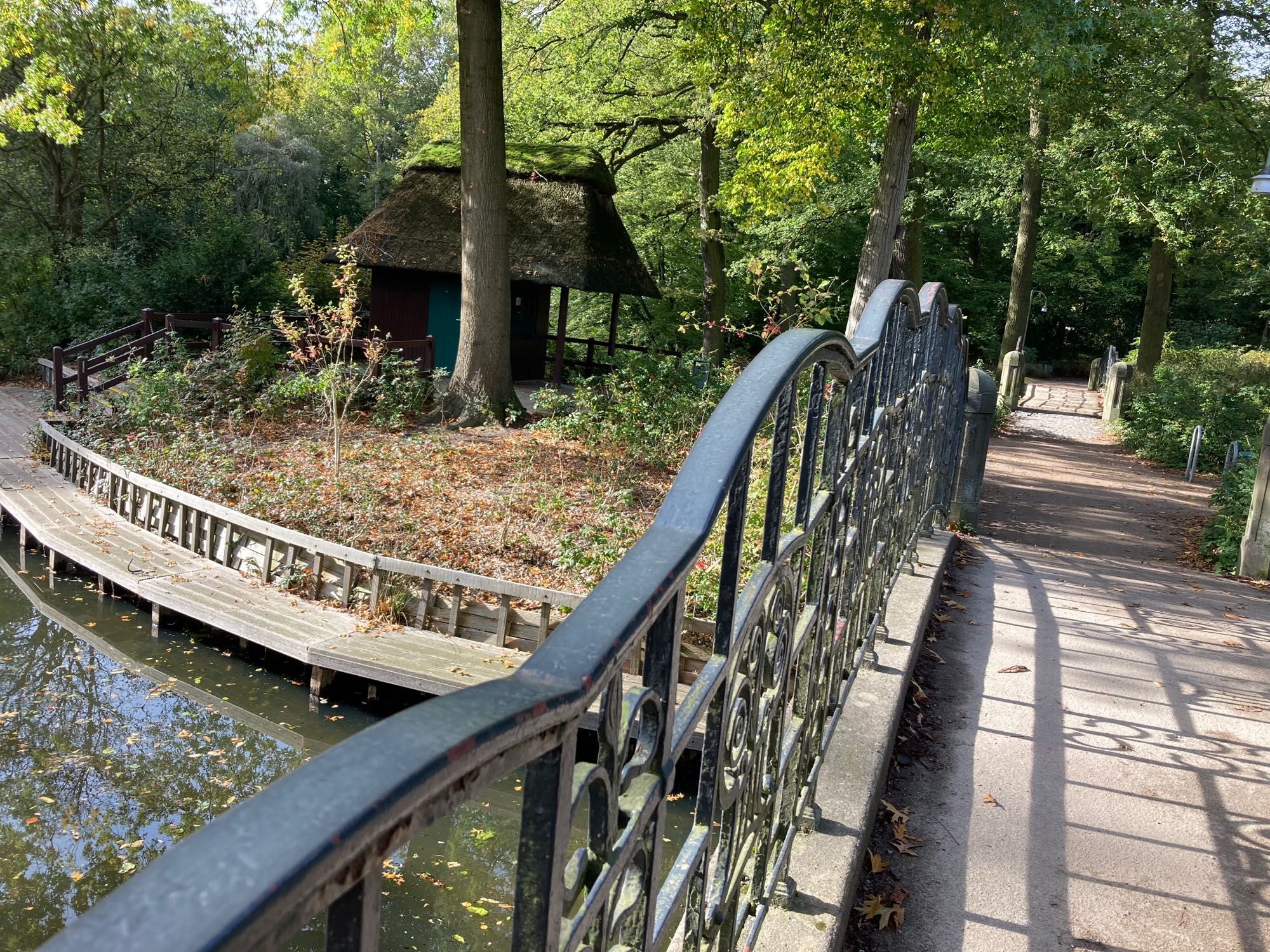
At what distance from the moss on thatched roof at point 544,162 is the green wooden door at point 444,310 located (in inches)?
91.7

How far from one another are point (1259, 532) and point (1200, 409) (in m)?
11.0

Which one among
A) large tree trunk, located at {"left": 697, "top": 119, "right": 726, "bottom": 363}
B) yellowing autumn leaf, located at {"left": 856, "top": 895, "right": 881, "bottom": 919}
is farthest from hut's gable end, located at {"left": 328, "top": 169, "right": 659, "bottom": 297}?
yellowing autumn leaf, located at {"left": 856, "top": 895, "right": 881, "bottom": 919}

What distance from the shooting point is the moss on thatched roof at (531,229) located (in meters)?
20.0

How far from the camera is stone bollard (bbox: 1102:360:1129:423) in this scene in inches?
906

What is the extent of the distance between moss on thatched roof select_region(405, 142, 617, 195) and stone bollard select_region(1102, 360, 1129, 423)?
11.5 meters

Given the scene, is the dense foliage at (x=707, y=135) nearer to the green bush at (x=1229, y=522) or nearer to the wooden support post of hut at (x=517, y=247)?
the wooden support post of hut at (x=517, y=247)

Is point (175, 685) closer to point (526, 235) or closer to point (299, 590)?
point (299, 590)

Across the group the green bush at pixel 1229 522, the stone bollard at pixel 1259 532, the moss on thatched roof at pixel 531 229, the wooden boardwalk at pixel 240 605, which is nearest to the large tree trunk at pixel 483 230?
the moss on thatched roof at pixel 531 229

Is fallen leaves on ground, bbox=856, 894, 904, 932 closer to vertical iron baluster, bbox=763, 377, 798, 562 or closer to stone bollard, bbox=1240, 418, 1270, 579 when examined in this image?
vertical iron baluster, bbox=763, 377, 798, 562

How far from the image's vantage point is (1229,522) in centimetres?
1037

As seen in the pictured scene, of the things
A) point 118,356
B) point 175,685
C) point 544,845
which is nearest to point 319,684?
point 175,685

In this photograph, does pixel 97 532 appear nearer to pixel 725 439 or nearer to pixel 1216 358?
pixel 725 439

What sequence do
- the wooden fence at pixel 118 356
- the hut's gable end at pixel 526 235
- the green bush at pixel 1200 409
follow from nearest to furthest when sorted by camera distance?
1. the wooden fence at pixel 118 356
2. the green bush at pixel 1200 409
3. the hut's gable end at pixel 526 235

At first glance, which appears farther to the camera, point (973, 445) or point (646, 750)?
point (973, 445)
